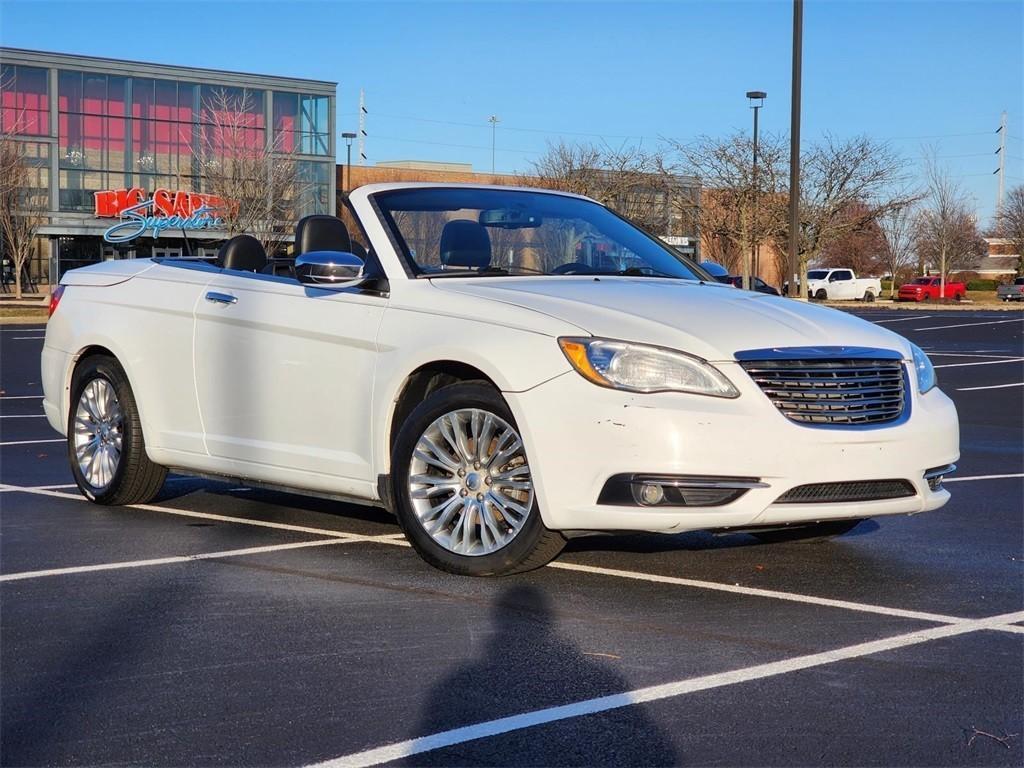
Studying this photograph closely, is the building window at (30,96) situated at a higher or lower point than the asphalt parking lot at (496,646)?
higher

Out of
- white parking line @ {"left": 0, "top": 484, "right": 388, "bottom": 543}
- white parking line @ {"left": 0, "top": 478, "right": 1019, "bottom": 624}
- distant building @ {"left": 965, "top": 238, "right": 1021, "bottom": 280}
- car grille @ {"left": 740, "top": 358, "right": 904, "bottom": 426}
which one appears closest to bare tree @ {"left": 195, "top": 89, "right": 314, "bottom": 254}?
white parking line @ {"left": 0, "top": 484, "right": 388, "bottom": 543}

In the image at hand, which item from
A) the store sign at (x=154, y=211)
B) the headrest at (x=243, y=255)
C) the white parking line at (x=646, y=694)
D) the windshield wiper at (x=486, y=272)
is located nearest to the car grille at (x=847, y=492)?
the white parking line at (x=646, y=694)

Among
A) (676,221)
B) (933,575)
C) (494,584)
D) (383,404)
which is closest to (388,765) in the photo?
(494,584)

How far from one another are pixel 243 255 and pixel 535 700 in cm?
413

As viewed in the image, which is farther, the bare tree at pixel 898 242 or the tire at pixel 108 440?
the bare tree at pixel 898 242

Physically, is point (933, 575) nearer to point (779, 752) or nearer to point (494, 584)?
point (494, 584)

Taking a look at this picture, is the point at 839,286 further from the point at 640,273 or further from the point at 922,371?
the point at 922,371

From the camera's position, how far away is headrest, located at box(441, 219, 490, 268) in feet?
22.3

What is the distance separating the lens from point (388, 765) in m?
3.59

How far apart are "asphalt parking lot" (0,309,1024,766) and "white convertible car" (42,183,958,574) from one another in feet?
1.09

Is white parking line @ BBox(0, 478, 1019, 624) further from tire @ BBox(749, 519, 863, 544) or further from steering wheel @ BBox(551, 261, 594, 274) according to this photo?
steering wheel @ BBox(551, 261, 594, 274)

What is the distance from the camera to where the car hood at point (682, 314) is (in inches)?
223

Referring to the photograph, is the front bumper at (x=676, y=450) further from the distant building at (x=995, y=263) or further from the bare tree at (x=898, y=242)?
the distant building at (x=995, y=263)

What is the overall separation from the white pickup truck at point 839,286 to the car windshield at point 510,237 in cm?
5984
